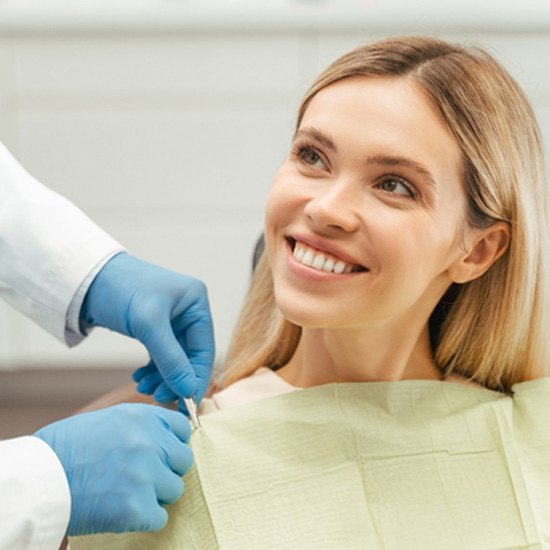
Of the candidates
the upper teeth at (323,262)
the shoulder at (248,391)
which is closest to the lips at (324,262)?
the upper teeth at (323,262)

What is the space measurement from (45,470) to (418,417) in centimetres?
55

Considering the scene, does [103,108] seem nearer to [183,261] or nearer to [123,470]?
[183,261]

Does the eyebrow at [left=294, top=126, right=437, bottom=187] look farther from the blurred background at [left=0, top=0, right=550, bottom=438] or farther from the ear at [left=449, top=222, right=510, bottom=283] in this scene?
the blurred background at [left=0, top=0, right=550, bottom=438]

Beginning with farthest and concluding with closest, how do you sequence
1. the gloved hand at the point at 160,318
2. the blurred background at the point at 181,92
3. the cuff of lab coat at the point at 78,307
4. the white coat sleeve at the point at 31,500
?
the blurred background at the point at 181,92, the cuff of lab coat at the point at 78,307, the gloved hand at the point at 160,318, the white coat sleeve at the point at 31,500

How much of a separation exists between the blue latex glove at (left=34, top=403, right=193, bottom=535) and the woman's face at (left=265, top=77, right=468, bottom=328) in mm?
251

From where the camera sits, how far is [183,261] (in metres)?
2.90

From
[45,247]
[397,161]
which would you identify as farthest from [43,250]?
[397,161]

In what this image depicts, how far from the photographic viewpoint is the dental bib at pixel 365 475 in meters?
1.16

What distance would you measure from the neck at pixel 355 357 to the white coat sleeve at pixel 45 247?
36 centimetres

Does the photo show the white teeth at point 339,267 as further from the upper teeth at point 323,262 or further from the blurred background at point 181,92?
the blurred background at point 181,92

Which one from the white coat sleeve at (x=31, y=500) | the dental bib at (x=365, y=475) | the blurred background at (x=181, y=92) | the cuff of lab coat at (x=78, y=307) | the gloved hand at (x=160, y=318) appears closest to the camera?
the white coat sleeve at (x=31, y=500)

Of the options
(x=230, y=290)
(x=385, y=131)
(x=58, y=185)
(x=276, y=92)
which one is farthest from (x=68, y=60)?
(x=385, y=131)

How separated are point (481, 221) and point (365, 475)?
1.31 ft

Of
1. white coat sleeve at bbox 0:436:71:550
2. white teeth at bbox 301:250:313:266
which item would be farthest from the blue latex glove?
white teeth at bbox 301:250:313:266
